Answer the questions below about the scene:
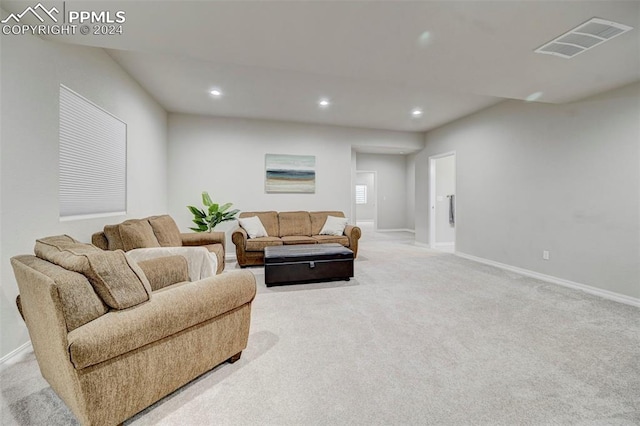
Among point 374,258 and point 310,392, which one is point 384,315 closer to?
point 310,392

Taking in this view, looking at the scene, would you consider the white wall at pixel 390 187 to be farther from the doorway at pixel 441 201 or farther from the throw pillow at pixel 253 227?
the throw pillow at pixel 253 227

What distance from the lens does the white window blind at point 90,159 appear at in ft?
7.88

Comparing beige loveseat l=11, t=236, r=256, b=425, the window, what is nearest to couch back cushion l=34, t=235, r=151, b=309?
beige loveseat l=11, t=236, r=256, b=425

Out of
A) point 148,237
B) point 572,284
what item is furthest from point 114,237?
point 572,284

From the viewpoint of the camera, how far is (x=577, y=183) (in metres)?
3.53

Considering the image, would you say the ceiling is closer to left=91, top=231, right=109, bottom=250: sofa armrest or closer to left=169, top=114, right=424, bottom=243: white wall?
left=169, top=114, right=424, bottom=243: white wall

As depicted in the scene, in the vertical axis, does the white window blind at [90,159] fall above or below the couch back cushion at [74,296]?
above

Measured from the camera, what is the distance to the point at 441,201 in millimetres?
6543

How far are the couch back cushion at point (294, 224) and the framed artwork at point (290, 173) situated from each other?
1.94 ft

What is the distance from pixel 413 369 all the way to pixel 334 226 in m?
3.42

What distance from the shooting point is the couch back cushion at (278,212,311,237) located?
5.18 m

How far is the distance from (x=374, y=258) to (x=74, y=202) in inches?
172

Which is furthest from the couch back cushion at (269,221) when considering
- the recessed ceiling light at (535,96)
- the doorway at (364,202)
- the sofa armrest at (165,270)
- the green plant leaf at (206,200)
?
the doorway at (364,202)

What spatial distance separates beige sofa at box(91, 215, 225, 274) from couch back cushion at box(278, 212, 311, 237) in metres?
1.34
